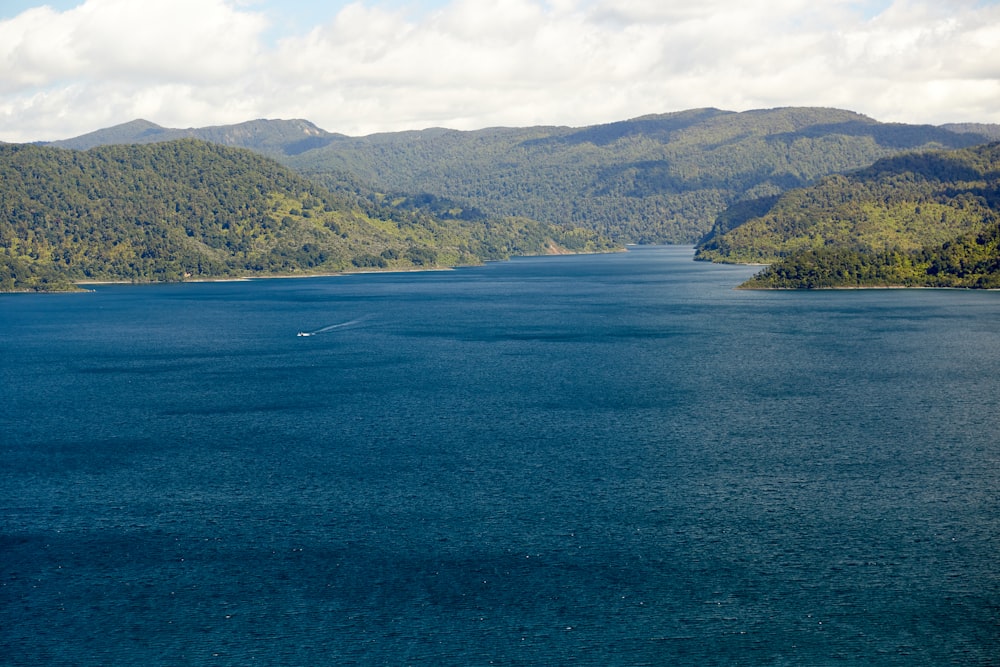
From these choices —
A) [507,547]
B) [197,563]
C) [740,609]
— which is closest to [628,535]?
[507,547]

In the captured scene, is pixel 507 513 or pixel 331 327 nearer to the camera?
pixel 507 513

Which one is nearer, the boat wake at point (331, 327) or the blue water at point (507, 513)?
the blue water at point (507, 513)

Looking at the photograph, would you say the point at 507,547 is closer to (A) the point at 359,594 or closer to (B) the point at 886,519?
(A) the point at 359,594

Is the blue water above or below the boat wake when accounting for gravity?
below

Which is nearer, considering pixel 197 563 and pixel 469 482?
pixel 197 563

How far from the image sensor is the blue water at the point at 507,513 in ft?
142

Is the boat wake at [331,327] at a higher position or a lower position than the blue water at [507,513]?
higher

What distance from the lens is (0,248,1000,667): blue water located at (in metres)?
43.4

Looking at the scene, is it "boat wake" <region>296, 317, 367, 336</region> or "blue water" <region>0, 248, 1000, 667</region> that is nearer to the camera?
"blue water" <region>0, 248, 1000, 667</region>

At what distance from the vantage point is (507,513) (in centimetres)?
5862

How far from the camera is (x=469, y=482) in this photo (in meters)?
65.4

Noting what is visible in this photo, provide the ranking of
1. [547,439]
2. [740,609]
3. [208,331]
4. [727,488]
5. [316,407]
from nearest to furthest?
[740,609] → [727,488] → [547,439] → [316,407] → [208,331]

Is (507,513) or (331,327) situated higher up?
(331,327)

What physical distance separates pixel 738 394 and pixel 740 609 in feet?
172
